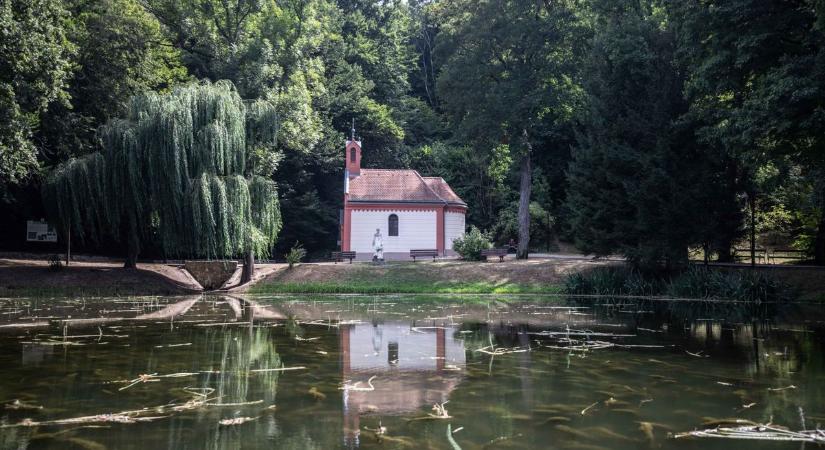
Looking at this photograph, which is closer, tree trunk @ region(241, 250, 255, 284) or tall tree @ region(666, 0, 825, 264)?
tall tree @ region(666, 0, 825, 264)

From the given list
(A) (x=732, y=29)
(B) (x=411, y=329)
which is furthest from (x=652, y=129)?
(B) (x=411, y=329)

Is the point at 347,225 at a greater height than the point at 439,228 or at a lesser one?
greater

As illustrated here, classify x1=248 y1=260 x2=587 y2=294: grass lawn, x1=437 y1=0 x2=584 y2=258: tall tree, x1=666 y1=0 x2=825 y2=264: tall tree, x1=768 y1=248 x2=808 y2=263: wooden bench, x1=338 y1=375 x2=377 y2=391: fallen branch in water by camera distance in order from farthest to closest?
x1=437 y1=0 x2=584 y2=258: tall tree, x1=768 y1=248 x2=808 y2=263: wooden bench, x1=248 y1=260 x2=587 y2=294: grass lawn, x1=666 y1=0 x2=825 y2=264: tall tree, x1=338 y1=375 x2=377 y2=391: fallen branch in water

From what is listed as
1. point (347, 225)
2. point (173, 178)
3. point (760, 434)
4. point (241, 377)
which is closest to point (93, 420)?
point (241, 377)

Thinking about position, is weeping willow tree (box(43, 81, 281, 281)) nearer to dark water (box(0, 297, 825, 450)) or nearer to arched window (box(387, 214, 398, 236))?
dark water (box(0, 297, 825, 450))

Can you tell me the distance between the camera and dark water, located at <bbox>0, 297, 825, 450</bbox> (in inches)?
230

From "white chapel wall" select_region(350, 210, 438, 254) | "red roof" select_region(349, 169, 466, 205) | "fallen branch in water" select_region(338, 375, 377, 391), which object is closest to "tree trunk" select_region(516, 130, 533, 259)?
"red roof" select_region(349, 169, 466, 205)

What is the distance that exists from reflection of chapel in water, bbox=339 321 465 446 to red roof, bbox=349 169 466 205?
2753cm

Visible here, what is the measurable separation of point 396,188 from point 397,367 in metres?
33.9

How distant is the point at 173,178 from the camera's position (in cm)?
2623

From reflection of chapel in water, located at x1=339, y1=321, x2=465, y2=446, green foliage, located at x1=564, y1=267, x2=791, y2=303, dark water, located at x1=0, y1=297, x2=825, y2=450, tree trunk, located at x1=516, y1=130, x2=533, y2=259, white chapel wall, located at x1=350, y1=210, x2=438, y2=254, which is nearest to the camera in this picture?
dark water, located at x1=0, y1=297, x2=825, y2=450

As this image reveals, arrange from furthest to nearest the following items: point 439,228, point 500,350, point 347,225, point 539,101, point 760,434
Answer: point 439,228 → point 347,225 → point 539,101 → point 500,350 → point 760,434

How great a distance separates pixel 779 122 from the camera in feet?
58.1

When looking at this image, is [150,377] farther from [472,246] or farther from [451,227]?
[451,227]
